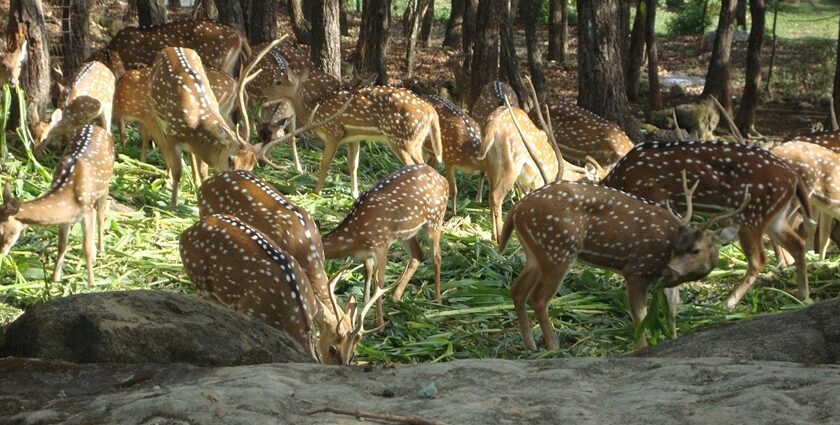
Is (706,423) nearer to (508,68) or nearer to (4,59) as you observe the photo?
(4,59)

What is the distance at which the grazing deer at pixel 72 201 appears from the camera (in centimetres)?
759

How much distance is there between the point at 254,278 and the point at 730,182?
12.2 ft

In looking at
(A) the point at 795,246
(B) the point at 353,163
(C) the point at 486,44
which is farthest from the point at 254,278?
(C) the point at 486,44

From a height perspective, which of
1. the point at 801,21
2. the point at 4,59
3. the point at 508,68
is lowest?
the point at 801,21

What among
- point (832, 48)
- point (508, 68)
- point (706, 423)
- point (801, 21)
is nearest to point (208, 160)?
point (508, 68)

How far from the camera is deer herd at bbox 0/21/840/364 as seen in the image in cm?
671

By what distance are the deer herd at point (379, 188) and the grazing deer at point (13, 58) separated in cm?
2

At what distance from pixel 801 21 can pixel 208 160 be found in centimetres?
2486

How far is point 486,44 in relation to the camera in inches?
545

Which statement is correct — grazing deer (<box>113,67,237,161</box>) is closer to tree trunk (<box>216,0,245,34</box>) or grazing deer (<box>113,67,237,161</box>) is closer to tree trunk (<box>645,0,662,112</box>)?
tree trunk (<box>216,0,245,34</box>)

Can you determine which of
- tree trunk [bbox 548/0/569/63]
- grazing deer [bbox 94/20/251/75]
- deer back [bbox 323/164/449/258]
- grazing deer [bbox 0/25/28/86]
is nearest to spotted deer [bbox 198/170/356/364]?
deer back [bbox 323/164/449/258]

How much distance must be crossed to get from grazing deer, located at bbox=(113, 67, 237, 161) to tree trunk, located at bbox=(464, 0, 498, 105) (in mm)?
3924

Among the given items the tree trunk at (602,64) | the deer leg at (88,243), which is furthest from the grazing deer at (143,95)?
the tree trunk at (602,64)

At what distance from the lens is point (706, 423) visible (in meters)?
3.53
